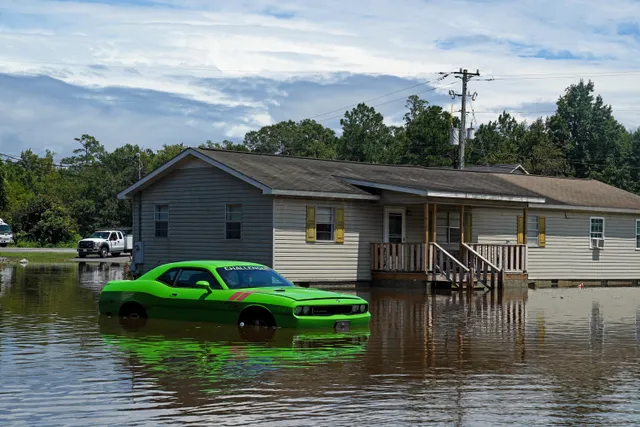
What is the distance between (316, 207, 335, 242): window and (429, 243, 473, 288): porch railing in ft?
10.9

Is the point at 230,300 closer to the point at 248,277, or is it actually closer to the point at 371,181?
the point at 248,277

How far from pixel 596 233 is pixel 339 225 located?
43.1 feet

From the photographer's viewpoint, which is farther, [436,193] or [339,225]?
[339,225]

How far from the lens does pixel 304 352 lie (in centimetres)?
1423

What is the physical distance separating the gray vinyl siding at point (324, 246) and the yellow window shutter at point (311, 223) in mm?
160

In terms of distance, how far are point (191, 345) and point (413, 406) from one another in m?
5.70

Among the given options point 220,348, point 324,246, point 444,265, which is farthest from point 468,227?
point 220,348

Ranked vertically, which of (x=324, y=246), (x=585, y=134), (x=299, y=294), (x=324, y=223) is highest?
(x=585, y=134)

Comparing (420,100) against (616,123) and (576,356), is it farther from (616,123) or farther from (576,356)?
(576,356)

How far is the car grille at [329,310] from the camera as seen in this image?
16370mm

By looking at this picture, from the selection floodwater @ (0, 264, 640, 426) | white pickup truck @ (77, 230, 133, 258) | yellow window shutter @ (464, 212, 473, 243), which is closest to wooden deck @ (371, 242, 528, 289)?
yellow window shutter @ (464, 212, 473, 243)

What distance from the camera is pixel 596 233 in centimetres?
3950

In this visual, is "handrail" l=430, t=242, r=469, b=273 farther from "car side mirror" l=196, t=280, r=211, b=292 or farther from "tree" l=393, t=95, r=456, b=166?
"tree" l=393, t=95, r=456, b=166

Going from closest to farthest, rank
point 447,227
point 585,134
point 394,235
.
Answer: point 394,235
point 447,227
point 585,134
